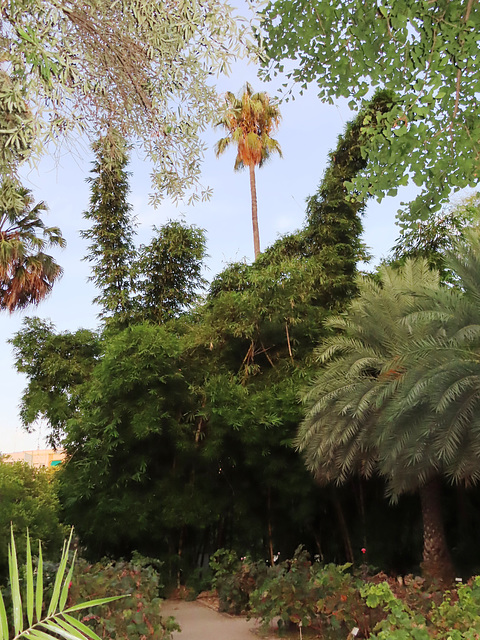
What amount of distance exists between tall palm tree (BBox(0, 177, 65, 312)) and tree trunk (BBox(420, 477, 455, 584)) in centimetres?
1034

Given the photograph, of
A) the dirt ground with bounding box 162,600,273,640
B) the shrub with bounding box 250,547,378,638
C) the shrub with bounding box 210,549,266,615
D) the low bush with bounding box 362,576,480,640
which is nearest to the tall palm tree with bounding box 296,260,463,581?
the shrub with bounding box 250,547,378,638

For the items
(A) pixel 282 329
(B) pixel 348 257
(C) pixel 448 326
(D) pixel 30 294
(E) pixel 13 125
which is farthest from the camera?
(D) pixel 30 294

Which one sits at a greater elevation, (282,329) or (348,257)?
(348,257)

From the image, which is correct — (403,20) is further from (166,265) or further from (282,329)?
(166,265)

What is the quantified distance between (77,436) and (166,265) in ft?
17.4

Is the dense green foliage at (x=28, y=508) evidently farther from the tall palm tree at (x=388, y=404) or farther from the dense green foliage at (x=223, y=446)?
the tall palm tree at (x=388, y=404)

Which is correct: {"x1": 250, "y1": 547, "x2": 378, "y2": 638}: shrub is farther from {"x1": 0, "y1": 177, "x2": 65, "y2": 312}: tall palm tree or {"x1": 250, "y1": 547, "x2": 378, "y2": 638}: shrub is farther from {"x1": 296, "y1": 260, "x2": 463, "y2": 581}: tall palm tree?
{"x1": 0, "y1": 177, "x2": 65, "y2": 312}: tall palm tree

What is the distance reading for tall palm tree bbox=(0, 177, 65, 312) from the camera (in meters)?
14.0

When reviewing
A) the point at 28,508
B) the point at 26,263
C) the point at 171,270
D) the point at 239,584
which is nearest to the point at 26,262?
the point at 26,263

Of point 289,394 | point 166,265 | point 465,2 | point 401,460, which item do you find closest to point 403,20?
point 465,2

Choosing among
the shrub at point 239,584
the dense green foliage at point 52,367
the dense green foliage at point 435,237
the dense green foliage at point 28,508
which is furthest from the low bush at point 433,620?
the dense green foliage at point 52,367

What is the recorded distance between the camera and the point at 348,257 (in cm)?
1333

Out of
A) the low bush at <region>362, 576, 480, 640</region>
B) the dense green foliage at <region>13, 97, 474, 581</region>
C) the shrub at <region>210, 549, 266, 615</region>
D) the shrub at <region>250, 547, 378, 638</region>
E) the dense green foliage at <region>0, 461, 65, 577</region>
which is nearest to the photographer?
the low bush at <region>362, 576, 480, 640</region>

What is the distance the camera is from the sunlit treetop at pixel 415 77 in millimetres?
3379
